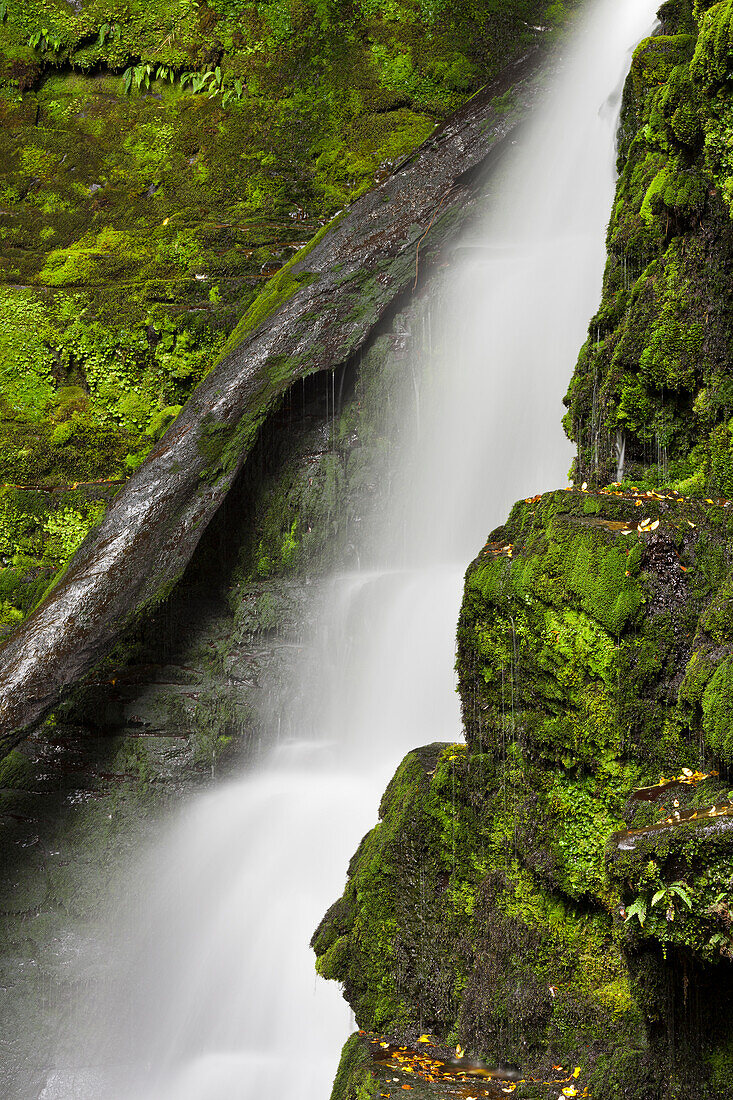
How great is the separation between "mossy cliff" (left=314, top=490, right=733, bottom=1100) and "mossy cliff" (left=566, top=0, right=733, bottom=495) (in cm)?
138

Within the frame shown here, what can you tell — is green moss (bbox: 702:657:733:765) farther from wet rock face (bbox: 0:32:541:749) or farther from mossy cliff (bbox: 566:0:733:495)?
wet rock face (bbox: 0:32:541:749)

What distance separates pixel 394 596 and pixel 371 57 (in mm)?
9530

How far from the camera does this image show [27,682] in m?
8.10

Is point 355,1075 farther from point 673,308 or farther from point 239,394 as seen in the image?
point 239,394

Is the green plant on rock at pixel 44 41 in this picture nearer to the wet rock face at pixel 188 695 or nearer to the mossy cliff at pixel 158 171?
the mossy cliff at pixel 158 171

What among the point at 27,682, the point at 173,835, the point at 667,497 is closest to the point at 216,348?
the point at 27,682

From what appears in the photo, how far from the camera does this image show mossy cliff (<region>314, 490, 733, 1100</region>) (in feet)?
12.3

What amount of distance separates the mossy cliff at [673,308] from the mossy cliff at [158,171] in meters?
6.05

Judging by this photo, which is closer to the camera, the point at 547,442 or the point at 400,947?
the point at 400,947

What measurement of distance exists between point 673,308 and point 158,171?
10.1 meters

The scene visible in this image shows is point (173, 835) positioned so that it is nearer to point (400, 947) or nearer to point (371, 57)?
point (400, 947)

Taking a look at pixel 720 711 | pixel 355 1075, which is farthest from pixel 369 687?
pixel 720 711

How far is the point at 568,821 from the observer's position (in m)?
4.70

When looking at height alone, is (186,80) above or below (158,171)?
above
